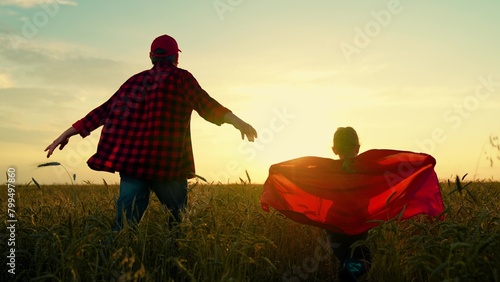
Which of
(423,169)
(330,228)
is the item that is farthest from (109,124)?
(423,169)

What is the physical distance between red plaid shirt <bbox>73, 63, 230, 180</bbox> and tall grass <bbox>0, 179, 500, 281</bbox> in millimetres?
474

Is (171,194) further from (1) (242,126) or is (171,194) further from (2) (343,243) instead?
(2) (343,243)

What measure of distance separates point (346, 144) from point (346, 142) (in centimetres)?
3

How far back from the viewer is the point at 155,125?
493cm

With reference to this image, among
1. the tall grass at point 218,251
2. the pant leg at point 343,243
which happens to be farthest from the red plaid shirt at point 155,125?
the pant leg at point 343,243

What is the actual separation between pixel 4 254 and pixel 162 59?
228 centimetres

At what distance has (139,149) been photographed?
16.1 feet

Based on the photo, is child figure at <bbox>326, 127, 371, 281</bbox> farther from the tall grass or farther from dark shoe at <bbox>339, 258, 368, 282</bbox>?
the tall grass

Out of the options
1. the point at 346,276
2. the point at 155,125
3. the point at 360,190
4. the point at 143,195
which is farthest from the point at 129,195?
the point at 360,190

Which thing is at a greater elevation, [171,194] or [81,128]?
[81,128]

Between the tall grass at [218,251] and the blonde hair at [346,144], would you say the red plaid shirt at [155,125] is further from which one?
the blonde hair at [346,144]

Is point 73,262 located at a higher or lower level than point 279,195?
lower

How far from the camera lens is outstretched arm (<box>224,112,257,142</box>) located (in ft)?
15.6

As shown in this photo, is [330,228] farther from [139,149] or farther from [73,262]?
[73,262]
